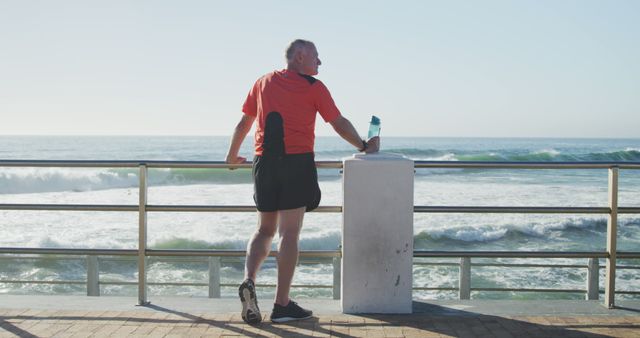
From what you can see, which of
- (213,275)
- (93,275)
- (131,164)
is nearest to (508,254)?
(131,164)

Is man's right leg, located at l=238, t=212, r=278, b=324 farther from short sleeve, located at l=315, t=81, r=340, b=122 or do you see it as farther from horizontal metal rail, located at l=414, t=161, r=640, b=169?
horizontal metal rail, located at l=414, t=161, r=640, b=169

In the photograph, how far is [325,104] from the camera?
12.8ft

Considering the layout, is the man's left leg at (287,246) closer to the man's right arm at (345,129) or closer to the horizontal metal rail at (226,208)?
the horizontal metal rail at (226,208)

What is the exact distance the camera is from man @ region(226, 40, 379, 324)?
3883 mm

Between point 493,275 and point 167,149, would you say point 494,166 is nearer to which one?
point 493,275

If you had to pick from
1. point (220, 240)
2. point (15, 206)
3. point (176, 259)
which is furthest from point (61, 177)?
point (15, 206)

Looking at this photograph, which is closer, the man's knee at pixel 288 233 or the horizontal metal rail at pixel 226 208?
the man's knee at pixel 288 233

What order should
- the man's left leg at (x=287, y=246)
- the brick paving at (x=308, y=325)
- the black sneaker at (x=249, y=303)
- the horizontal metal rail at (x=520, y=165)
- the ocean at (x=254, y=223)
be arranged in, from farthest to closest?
1. the ocean at (x=254, y=223)
2. the horizontal metal rail at (x=520, y=165)
3. the man's left leg at (x=287, y=246)
4. the black sneaker at (x=249, y=303)
5. the brick paving at (x=308, y=325)

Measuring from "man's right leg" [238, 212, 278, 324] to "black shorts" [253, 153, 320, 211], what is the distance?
0.12m

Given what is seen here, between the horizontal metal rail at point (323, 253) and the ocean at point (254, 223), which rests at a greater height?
the horizontal metal rail at point (323, 253)

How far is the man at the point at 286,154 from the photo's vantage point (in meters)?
3.88

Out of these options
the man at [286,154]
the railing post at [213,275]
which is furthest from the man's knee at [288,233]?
the railing post at [213,275]

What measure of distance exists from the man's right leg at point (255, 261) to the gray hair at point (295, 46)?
0.98m

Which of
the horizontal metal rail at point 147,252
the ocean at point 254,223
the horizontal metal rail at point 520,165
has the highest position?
the horizontal metal rail at point 520,165
